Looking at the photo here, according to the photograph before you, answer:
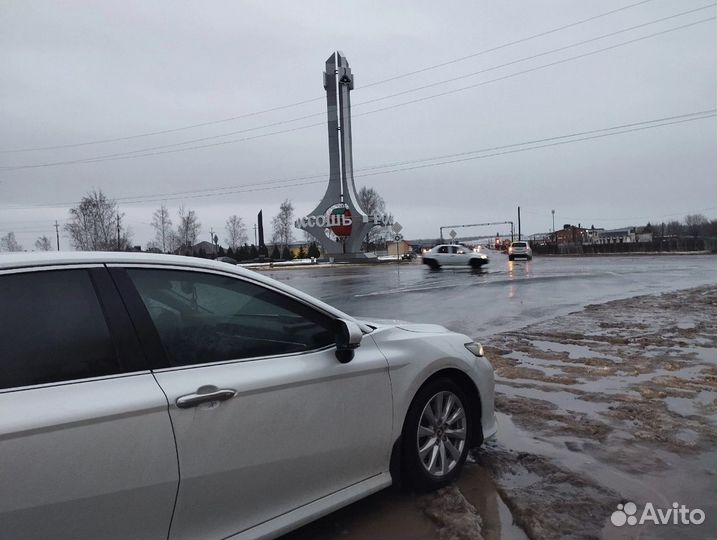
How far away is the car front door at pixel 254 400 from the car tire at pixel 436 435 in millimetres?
224

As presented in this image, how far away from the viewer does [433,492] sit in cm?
357

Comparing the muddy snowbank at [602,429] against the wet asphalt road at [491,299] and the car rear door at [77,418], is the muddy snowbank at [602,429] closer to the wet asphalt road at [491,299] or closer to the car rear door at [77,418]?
the car rear door at [77,418]

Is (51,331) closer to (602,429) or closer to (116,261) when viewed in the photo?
(116,261)

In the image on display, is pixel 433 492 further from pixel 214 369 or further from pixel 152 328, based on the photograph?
pixel 152 328

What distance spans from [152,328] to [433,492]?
2110 mm

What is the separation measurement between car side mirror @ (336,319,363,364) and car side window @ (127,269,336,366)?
9 centimetres

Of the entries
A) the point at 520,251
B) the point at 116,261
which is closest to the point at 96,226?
the point at 520,251

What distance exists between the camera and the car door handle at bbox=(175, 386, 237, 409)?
8.06 ft

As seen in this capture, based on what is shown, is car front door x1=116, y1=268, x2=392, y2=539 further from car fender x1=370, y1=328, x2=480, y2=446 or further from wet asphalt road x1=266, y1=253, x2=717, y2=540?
wet asphalt road x1=266, y1=253, x2=717, y2=540

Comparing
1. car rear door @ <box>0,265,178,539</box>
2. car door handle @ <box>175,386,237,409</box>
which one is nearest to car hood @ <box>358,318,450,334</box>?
car door handle @ <box>175,386,237,409</box>

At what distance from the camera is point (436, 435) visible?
3666 mm

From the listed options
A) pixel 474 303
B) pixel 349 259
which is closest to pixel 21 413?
pixel 474 303

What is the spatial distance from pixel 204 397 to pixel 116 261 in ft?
2.59

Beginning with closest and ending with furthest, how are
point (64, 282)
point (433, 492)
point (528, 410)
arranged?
1. point (64, 282)
2. point (433, 492)
3. point (528, 410)
